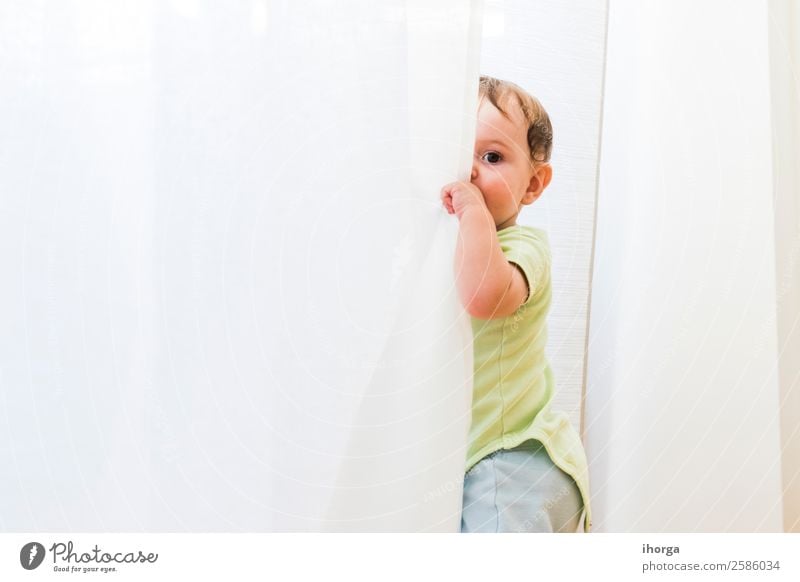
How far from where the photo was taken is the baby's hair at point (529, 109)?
0.52m

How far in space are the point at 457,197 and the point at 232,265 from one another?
0.14 meters

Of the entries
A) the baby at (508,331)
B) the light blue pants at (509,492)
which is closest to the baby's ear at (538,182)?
the baby at (508,331)

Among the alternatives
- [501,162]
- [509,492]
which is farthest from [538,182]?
[509,492]

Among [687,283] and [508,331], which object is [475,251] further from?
[687,283]

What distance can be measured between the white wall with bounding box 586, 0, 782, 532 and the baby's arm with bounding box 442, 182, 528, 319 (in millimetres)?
134

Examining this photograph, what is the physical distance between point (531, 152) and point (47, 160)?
296mm

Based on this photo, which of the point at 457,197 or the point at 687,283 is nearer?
the point at 457,197

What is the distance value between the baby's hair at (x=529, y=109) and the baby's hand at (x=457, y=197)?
0.07m

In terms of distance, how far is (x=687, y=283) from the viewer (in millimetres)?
580

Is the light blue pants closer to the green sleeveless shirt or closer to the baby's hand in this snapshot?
the green sleeveless shirt

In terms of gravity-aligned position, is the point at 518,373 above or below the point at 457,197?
below

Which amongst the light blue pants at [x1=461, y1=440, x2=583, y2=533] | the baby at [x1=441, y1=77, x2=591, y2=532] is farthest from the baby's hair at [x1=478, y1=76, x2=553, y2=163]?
the light blue pants at [x1=461, y1=440, x2=583, y2=533]
